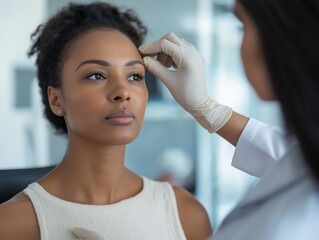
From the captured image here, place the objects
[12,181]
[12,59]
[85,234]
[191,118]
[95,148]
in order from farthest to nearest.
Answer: [191,118], [12,59], [12,181], [95,148], [85,234]

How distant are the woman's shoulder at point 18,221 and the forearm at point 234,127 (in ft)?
1.57

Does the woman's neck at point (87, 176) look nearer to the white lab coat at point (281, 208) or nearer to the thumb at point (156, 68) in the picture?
the thumb at point (156, 68)

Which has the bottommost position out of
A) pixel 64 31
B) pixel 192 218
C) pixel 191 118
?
pixel 192 218

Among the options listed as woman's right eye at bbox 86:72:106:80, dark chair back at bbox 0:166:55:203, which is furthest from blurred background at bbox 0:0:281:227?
woman's right eye at bbox 86:72:106:80

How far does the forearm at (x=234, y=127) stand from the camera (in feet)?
4.21

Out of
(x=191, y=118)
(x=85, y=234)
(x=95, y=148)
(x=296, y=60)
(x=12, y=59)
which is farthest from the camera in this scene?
(x=191, y=118)

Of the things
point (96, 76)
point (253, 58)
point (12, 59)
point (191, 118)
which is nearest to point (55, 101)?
point (96, 76)

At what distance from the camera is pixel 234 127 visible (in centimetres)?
129

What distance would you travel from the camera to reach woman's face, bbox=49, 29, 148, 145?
3.83ft

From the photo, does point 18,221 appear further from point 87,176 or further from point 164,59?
point 164,59

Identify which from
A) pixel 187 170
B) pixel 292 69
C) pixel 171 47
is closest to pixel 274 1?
pixel 292 69

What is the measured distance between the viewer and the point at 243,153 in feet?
4.14

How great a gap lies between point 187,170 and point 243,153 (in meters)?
2.10

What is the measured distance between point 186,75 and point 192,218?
34 centimetres
